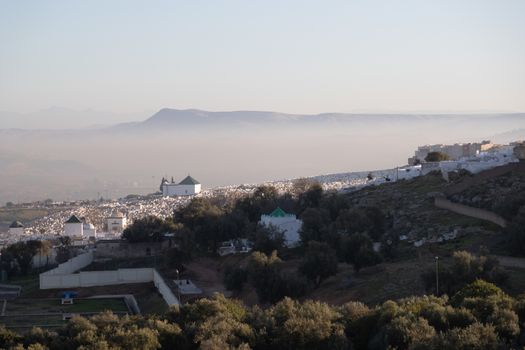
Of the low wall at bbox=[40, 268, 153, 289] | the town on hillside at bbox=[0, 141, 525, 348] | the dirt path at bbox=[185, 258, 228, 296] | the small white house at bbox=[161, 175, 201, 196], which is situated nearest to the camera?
the town on hillside at bbox=[0, 141, 525, 348]

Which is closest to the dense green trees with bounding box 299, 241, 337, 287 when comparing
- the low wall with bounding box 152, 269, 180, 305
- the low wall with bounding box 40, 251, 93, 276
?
the low wall with bounding box 152, 269, 180, 305

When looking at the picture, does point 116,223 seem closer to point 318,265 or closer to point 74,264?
point 74,264

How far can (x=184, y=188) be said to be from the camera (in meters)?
85.3

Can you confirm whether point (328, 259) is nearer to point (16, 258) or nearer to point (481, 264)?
point (481, 264)

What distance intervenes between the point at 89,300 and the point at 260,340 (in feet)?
53.6

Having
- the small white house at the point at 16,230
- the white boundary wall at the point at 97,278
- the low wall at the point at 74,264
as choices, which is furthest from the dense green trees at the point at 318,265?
the small white house at the point at 16,230

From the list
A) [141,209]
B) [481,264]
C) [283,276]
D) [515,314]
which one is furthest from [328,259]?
[141,209]

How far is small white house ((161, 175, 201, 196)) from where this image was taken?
85000mm

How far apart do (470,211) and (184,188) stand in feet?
174

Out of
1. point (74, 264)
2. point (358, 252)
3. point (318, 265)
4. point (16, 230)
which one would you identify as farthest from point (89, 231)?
point (318, 265)

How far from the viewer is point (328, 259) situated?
2803 centimetres

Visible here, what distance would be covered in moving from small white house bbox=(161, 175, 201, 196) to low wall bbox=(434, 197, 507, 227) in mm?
47967

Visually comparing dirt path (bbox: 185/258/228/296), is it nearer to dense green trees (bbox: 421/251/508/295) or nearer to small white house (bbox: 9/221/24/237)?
dense green trees (bbox: 421/251/508/295)

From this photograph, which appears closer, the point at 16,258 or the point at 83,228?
the point at 16,258
